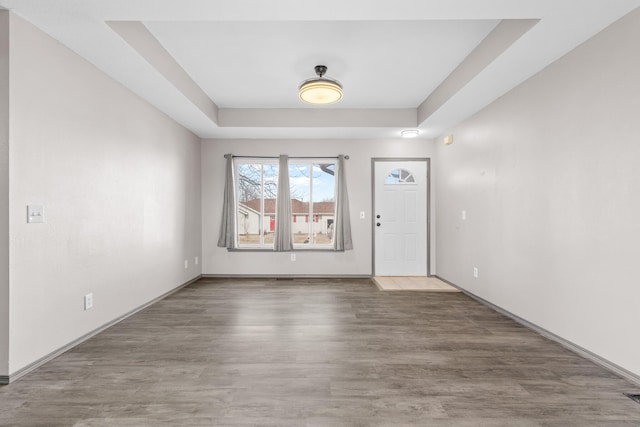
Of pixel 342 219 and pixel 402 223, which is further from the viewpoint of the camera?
pixel 402 223

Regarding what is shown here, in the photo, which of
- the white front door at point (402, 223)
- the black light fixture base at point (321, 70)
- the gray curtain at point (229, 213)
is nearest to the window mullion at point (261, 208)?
the gray curtain at point (229, 213)

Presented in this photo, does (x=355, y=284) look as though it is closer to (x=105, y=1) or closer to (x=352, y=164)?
(x=352, y=164)

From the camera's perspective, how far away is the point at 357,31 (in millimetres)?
2689

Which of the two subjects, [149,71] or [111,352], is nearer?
[111,352]

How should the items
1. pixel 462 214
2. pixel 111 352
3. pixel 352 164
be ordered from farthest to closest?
pixel 352 164 < pixel 462 214 < pixel 111 352

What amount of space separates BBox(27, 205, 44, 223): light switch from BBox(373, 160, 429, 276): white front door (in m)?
4.46

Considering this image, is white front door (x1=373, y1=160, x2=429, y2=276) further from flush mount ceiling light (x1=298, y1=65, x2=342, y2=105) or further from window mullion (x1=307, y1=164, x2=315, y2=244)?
flush mount ceiling light (x1=298, y1=65, x2=342, y2=105)

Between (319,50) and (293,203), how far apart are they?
300cm

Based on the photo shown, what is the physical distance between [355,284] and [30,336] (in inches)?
150

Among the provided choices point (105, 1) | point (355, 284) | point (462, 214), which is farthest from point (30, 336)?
point (462, 214)

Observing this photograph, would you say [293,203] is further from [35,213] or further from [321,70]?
[35,213]

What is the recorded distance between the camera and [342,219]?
538cm

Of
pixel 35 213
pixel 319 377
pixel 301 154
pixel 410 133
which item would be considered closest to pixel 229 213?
pixel 301 154

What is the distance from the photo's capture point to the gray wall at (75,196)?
6.94 ft
